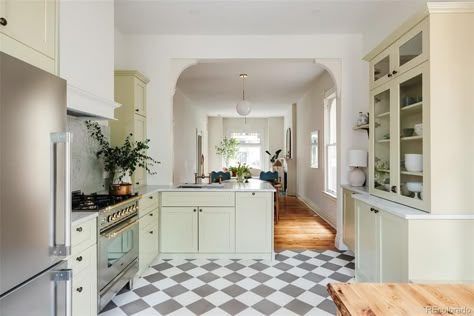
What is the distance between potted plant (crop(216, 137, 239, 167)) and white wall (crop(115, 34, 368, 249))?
7.81 meters

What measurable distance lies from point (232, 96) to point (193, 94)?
108 centimetres

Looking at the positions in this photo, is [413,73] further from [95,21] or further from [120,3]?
[120,3]

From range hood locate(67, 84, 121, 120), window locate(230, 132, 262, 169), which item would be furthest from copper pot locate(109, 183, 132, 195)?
window locate(230, 132, 262, 169)

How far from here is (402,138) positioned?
7.88 feet

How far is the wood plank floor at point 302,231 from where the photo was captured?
4301 mm

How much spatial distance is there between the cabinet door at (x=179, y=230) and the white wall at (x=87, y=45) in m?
1.63

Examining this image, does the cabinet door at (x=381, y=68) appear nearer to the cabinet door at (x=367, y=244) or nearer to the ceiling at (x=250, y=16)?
the ceiling at (x=250, y=16)

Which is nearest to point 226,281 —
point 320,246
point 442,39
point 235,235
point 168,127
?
point 235,235

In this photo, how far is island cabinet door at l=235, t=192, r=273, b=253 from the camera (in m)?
3.67

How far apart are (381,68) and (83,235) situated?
2.84 metres

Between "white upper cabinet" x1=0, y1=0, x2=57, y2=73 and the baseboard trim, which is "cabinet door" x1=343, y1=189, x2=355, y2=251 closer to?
the baseboard trim

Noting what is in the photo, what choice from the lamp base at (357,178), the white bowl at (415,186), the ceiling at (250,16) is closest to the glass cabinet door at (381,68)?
the ceiling at (250,16)

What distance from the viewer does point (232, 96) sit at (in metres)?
8.13

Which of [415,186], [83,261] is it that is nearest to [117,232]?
[83,261]
